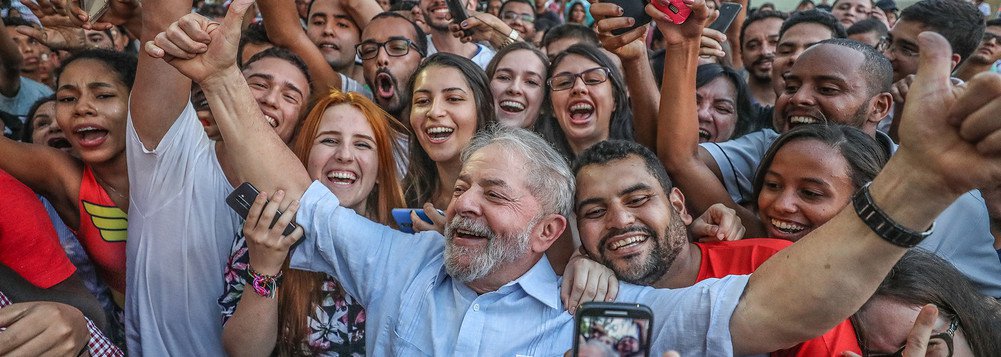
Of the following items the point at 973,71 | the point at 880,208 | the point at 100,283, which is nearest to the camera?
the point at 880,208

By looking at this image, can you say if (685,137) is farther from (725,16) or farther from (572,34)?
(572,34)

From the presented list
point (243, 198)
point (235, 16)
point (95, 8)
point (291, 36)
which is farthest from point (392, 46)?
point (243, 198)

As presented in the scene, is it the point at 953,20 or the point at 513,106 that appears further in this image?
the point at 953,20

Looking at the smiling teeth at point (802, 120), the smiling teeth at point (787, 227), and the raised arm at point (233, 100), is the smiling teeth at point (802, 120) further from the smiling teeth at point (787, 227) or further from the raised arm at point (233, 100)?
the raised arm at point (233, 100)

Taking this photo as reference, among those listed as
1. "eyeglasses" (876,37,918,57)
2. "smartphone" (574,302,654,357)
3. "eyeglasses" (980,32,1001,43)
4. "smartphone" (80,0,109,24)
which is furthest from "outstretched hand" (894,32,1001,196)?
"eyeglasses" (980,32,1001,43)

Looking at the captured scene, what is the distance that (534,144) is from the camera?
269 cm

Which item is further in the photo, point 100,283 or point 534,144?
point 100,283

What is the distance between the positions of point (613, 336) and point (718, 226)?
130cm

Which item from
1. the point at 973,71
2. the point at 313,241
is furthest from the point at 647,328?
the point at 973,71

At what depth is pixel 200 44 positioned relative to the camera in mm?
2418

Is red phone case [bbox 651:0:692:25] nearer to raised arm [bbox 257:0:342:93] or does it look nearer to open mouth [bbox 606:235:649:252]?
open mouth [bbox 606:235:649:252]

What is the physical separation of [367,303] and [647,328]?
1.22 metres

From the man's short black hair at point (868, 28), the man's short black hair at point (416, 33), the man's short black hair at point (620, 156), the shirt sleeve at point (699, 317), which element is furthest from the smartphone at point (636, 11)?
the man's short black hair at point (868, 28)

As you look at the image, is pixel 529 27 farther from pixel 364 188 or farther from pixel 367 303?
pixel 367 303
